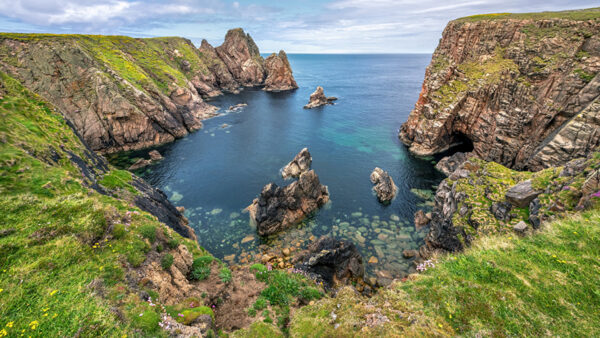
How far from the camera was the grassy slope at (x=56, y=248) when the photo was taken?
376 inches

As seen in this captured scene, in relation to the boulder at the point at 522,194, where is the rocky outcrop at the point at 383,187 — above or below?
below

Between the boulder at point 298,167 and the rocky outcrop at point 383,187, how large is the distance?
50.8ft

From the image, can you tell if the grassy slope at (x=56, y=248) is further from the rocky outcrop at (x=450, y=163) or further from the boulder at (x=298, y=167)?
the rocky outcrop at (x=450, y=163)

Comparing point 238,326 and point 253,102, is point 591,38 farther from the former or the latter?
point 253,102

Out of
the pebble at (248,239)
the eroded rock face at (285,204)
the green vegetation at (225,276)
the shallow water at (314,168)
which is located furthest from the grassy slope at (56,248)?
the shallow water at (314,168)

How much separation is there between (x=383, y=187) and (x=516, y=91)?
3587 centimetres

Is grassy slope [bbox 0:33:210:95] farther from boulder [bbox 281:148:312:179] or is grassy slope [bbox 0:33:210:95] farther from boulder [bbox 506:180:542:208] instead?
boulder [bbox 506:180:542:208]

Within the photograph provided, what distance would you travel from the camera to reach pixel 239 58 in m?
163

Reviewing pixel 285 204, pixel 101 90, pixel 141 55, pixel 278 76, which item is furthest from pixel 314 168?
pixel 278 76

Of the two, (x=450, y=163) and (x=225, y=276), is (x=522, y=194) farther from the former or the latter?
(x=450, y=163)

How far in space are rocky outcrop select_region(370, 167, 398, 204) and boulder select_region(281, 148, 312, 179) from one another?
50.8 ft

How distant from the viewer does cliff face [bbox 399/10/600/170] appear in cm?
4119

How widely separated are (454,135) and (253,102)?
9044 cm

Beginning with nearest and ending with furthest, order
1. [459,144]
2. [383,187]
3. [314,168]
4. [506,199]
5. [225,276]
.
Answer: [225,276] < [506,199] < [383,187] < [314,168] < [459,144]
